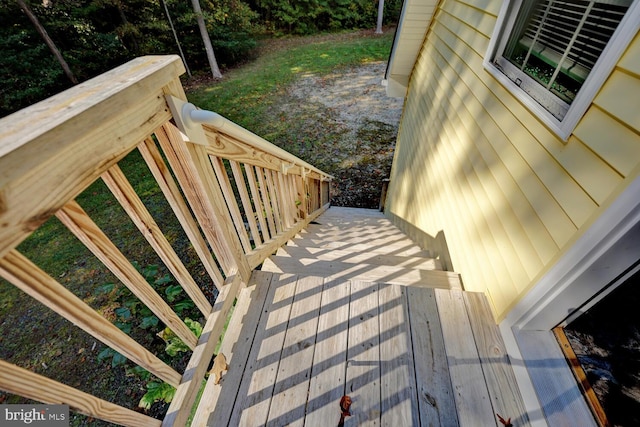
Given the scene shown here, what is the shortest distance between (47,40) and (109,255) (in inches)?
455

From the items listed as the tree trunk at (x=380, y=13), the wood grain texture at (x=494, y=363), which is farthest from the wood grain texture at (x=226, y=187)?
the tree trunk at (x=380, y=13)

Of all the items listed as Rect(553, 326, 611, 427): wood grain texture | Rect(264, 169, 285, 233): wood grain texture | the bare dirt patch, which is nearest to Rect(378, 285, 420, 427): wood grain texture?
Rect(553, 326, 611, 427): wood grain texture

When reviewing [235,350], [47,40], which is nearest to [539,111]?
[235,350]

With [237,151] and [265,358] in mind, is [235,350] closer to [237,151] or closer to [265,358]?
[265,358]

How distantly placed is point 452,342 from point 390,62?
16.5 ft

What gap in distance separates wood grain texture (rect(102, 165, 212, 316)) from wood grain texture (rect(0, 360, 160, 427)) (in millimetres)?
397

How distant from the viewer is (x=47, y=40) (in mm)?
7973

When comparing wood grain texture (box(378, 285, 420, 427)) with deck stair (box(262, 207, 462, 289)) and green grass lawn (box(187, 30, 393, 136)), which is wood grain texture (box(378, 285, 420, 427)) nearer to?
deck stair (box(262, 207, 462, 289))

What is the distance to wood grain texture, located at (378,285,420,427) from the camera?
4.05 ft

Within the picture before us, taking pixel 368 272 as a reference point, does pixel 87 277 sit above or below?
below

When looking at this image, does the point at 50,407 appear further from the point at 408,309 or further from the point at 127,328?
the point at 127,328

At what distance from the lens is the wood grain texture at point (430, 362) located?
4.03ft

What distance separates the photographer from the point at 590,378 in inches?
45.8

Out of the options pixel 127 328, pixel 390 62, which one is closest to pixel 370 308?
pixel 127 328
